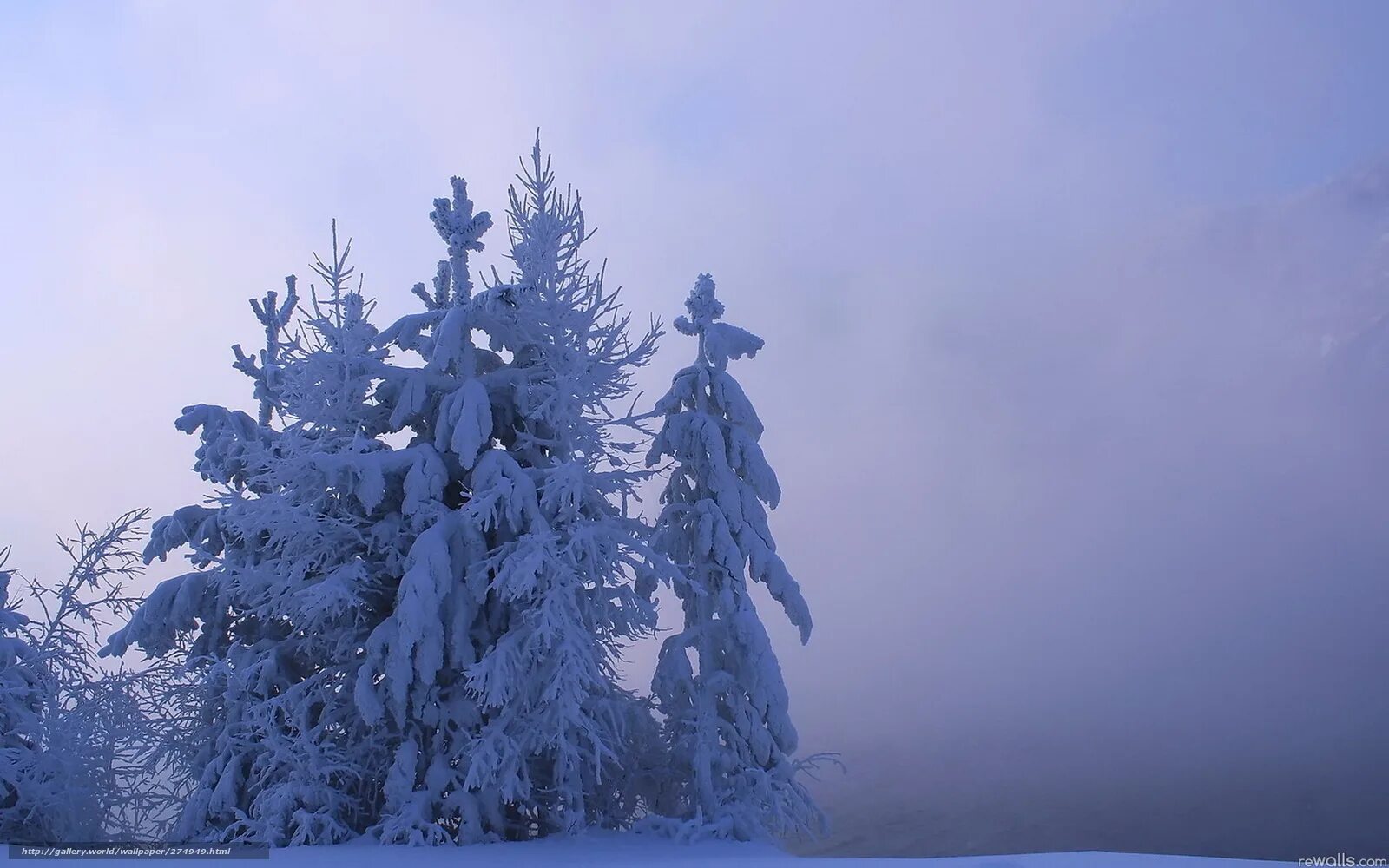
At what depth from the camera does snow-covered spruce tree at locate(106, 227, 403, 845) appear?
48.4ft

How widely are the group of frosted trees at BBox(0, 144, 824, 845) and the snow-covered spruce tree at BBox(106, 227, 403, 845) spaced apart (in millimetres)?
51

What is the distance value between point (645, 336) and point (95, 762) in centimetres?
1137

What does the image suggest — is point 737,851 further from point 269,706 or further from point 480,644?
point 269,706

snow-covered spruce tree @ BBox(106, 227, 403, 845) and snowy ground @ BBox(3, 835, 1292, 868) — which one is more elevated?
snow-covered spruce tree @ BBox(106, 227, 403, 845)

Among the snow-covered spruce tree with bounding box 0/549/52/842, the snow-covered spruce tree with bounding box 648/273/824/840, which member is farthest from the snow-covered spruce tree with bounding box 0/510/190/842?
the snow-covered spruce tree with bounding box 648/273/824/840

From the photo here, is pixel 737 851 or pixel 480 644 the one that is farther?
pixel 480 644

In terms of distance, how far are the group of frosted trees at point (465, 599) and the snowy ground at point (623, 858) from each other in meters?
0.75

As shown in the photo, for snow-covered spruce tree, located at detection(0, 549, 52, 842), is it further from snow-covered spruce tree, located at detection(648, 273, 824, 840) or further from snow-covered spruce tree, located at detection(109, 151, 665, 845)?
snow-covered spruce tree, located at detection(648, 273, 824, 840)

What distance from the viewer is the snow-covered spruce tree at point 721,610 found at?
55.8 feet

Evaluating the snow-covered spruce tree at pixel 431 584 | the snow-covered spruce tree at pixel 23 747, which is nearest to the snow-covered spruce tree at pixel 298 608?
the snow-covered spruce tree at pixel 431 584

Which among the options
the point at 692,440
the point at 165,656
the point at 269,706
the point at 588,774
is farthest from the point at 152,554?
the point at 692,440

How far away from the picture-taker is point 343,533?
617 inches

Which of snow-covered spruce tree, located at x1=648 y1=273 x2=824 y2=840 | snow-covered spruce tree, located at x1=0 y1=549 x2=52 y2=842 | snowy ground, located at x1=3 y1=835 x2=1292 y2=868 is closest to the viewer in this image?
snowy ground, located at x1=3 y1=835 x2=1292 y2=868

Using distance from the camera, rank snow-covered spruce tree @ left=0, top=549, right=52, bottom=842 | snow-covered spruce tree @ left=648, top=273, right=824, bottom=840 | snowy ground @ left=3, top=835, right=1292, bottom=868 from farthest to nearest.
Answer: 1. snow-covered spruce tree @ left=648, top=273, right=824, bottom=840
2. snow-covered spruce tree @ left=0, top=549, right=52, bottom=842
3. snowy ground @ left=3, top=835, right=1292, bottom=868
